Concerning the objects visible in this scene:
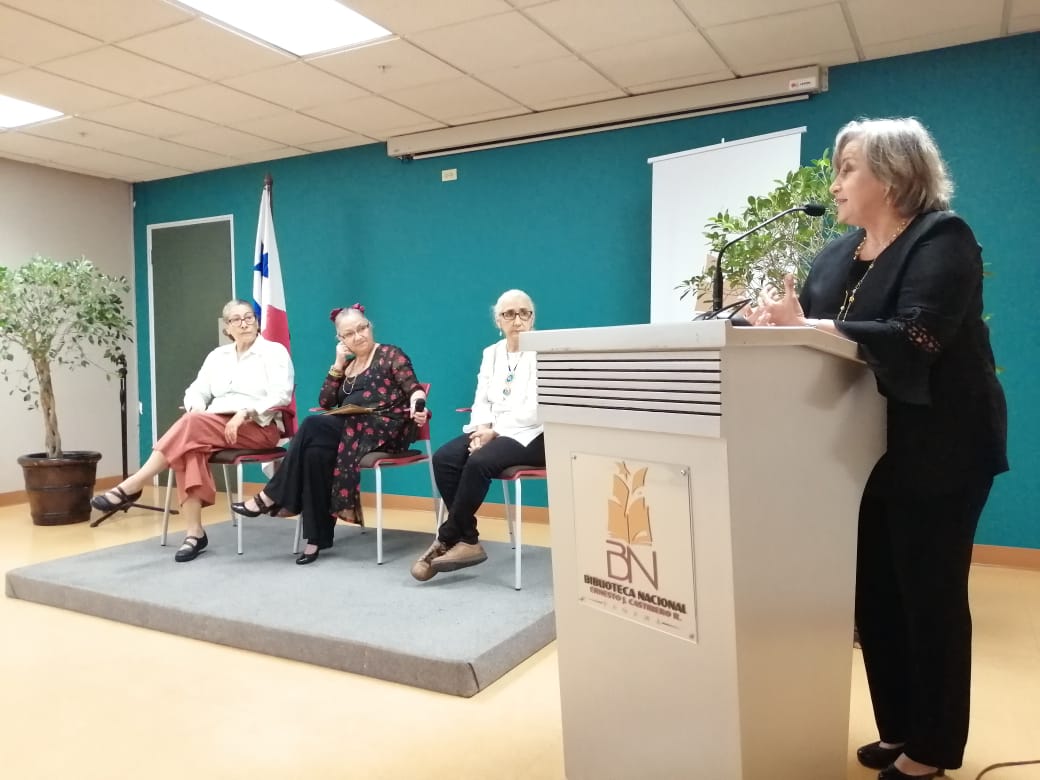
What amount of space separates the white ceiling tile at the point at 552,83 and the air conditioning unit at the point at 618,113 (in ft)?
0.31

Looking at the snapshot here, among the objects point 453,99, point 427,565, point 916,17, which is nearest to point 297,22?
point 453,99

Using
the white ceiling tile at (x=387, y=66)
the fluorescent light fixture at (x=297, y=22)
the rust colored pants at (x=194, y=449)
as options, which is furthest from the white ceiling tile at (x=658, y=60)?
the rust colored pants at (x=194, y=449)

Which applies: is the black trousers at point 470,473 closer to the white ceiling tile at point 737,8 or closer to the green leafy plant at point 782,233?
the green leafy plant at point 782,233

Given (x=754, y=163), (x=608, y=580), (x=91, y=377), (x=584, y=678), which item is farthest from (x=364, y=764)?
(x=91, y=377)

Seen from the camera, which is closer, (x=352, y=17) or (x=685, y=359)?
(x=685, y=359)

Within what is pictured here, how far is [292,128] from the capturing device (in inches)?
193

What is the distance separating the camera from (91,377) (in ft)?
20.2

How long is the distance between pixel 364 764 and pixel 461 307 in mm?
3480

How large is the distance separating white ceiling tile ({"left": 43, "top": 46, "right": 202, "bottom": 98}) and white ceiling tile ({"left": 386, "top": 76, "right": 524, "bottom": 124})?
1.09m

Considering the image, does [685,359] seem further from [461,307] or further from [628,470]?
[461,307]

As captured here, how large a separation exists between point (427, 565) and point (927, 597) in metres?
1.98

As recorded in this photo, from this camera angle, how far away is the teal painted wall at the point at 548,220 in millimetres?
3654

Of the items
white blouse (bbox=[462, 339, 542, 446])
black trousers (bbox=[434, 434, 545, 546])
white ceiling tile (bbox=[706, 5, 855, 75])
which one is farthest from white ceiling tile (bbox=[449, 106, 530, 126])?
black trousers (bbox=[434, 434, 545, 546])

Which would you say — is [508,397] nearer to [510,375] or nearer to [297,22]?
[510,375]
